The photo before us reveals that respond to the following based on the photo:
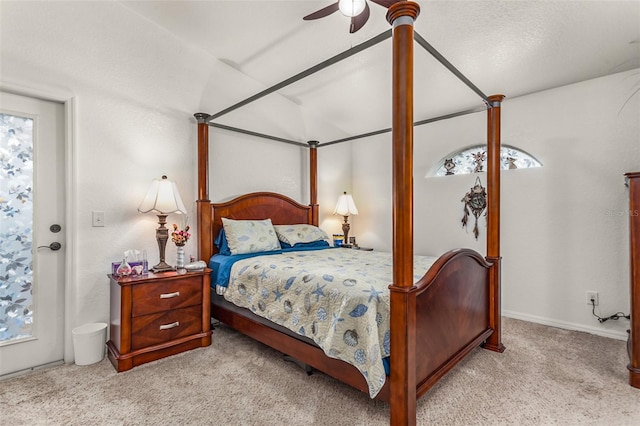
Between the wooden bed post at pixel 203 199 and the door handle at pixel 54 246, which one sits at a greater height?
the wooden bed post at pixel 203 199

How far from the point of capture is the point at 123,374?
6.97 feet

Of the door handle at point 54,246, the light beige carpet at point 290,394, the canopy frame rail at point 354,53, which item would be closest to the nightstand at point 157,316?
the light beige carpet at point 290,394

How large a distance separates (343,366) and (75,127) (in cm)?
259

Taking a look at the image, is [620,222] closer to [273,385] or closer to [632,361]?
[632,361]

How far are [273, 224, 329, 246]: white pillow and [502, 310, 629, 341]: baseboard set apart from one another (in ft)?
7.48

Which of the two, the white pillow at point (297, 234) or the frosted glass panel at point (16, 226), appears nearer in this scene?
the frosted glass panel at point (16, 226)

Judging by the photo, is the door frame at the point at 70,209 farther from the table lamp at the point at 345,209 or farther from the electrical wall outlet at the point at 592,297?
→ the electrical wall outlet at the point at 592,297

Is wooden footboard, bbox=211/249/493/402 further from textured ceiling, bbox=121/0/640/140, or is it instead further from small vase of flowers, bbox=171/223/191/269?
textured ceiling, bbox=121/0/640/140

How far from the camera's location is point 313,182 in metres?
4.14

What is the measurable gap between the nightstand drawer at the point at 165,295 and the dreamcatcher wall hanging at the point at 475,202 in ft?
9.99

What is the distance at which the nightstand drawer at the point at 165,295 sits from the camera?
7.36ft

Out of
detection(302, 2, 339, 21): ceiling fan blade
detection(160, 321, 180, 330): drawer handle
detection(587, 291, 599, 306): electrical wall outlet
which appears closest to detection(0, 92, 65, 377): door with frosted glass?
detection(160, 321, 180, 330): drawer handle

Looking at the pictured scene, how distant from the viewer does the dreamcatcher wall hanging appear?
3527 mm

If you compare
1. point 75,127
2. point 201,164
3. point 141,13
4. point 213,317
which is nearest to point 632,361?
point 213,317
